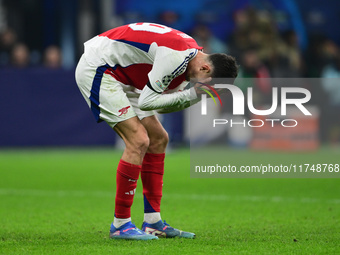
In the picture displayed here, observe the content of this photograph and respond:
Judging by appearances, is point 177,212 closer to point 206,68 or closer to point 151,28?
point 206,68

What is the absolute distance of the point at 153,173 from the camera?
6004 mm

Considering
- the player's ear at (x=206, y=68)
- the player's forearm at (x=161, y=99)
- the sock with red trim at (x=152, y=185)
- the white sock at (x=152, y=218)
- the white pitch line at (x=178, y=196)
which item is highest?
the player's ear at (x=206, y=68)

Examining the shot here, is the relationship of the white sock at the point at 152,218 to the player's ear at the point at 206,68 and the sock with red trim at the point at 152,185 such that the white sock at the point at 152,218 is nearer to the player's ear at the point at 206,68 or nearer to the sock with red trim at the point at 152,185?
the sock with red trim at the point at 152,185

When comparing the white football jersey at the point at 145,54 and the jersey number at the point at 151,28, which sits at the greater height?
the jersey number at the point at 151,28

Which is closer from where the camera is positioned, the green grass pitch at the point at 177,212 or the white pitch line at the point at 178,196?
the green grass pitch at the point at 177,212

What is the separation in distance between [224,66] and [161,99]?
0.54 metres

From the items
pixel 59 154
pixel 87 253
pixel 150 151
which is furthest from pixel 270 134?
pixel 87 253

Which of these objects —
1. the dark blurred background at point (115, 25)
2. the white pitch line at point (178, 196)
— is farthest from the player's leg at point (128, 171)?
the dark blurred background at point (115, 25)

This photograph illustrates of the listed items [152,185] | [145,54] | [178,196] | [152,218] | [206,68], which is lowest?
[178,196]

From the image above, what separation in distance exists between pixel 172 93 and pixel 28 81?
946 cm

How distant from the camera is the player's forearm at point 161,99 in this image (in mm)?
5438

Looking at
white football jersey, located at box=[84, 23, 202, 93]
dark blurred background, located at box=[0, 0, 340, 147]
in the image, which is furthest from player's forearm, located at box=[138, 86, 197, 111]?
dark blurred background, located at box=[0, 0, 340, 147]

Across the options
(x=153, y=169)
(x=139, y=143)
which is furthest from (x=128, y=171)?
(x=153, y=169)

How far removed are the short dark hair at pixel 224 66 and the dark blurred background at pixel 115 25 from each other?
7183 mm
